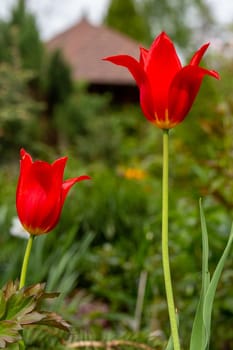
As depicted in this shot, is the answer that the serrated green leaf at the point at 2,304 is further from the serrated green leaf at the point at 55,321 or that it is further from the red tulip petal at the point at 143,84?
the red tulip petal at the point at 143,84

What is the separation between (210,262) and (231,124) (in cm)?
77

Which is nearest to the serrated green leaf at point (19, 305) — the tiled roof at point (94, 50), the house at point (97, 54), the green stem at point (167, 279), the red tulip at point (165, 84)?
the green stem at point (167, 279)

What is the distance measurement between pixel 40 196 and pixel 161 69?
0.80 ft

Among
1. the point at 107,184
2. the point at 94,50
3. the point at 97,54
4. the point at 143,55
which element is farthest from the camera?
the point at 94,50

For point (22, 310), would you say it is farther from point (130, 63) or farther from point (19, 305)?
point (130, 63)

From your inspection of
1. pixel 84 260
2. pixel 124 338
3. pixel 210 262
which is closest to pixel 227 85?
pixel 84 260

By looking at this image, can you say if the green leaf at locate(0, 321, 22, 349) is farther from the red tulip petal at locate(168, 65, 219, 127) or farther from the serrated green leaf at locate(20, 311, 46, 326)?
the red tulip petal at locate(168, 65, 219, 127)

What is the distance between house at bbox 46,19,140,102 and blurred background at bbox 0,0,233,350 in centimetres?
4

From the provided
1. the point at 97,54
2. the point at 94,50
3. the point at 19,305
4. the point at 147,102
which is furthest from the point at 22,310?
the point at 94,50

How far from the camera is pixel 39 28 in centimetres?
1036

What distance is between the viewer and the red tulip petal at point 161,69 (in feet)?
3.08

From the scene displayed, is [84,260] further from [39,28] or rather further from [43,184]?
[39,28]

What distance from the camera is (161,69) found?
94 cm

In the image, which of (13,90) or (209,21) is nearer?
(13,90)
